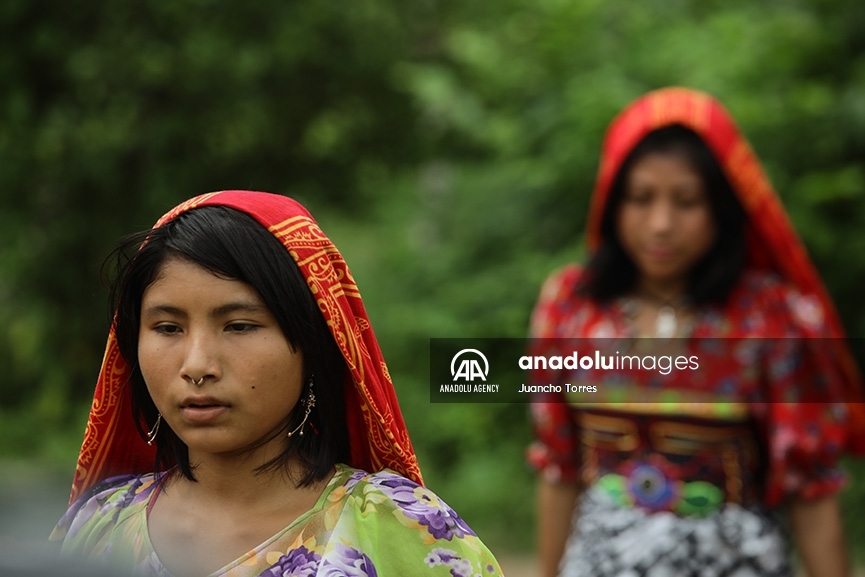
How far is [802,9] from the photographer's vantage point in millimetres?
8117

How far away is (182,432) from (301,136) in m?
7.35

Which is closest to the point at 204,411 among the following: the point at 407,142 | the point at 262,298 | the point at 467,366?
the point at 262,298

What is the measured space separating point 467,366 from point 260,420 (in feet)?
17.7

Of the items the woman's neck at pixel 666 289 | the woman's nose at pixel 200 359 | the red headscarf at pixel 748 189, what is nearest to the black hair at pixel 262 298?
the woman's nose at pixel 200 359

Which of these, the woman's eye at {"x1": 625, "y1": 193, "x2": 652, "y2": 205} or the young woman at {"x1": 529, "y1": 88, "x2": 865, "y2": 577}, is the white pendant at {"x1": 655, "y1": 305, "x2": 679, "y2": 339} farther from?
the woman's eye at {"x1": 625, "y1": 193, "x2": 652, "y2": 205}

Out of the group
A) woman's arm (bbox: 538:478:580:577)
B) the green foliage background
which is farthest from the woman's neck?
the green foliage background

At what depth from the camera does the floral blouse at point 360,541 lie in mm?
2260

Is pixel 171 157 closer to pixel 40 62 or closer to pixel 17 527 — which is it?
pixel 40 62

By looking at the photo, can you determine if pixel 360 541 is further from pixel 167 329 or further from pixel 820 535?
pixel 820 535

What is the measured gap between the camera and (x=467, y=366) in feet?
25.2

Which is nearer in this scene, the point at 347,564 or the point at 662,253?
the point at 347,564

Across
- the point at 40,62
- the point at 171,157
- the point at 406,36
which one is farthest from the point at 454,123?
the point at 40,62

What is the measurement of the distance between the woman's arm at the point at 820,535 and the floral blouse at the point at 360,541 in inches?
74.3

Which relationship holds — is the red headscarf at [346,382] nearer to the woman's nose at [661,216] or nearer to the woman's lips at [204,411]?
the woman's lips at [204,411]
